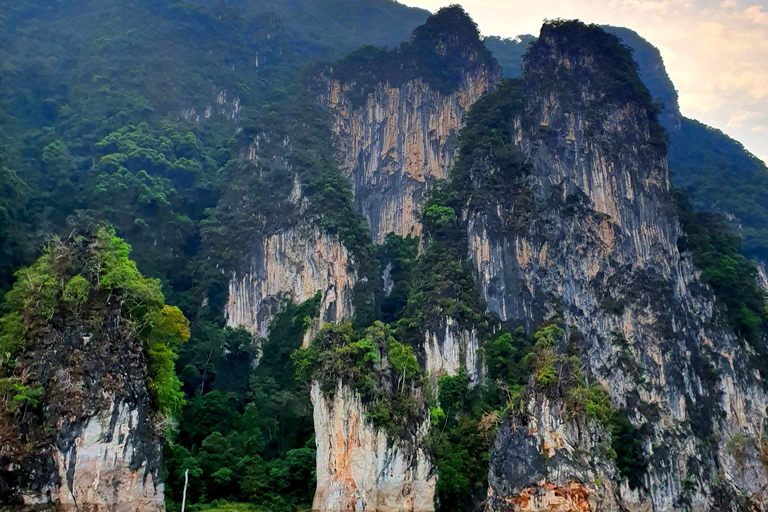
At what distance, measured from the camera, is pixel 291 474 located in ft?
94.1

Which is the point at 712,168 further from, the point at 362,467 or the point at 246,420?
the point at 246,420

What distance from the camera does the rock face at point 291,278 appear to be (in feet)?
125

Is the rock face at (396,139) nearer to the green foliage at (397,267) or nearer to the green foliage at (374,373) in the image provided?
the green foliage at (397,267)

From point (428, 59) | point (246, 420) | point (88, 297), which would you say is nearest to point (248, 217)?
point (246, 420)

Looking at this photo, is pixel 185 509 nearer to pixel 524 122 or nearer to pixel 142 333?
pixel 142 333

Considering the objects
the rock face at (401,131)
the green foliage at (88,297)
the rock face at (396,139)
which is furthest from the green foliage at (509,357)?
the green foliage at (88,297)

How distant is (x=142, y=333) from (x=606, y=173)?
27.4 metres

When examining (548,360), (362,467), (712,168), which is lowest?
(362,467)

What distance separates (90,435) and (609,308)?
1007 inches

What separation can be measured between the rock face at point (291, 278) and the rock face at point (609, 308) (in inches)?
293

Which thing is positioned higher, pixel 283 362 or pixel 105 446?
pixel 283 362

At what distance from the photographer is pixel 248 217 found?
4091 cm

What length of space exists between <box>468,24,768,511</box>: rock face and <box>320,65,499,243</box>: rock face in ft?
24.4

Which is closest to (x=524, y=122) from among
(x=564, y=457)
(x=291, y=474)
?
(x=564, y=457)
